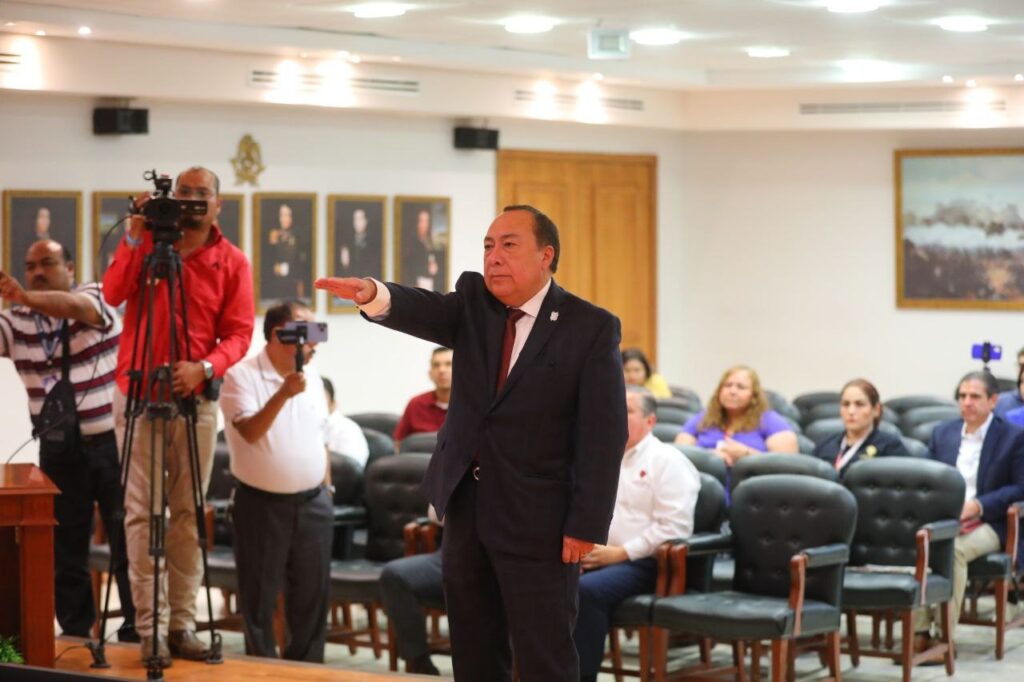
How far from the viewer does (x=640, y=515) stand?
6.62m

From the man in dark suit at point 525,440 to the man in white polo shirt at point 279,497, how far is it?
1.81 meters

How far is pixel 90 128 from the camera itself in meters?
9.65

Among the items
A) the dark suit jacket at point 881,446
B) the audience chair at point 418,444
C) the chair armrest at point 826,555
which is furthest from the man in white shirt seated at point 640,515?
the audience chair at point 418,444

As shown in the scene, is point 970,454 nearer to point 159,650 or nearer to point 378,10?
point 378,10

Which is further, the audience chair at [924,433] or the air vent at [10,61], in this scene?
the audience chair at [924,433]

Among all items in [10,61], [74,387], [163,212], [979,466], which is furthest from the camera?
[10,61]

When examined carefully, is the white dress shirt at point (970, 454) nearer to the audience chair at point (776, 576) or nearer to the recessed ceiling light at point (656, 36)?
the audience chair at point (776, 576)

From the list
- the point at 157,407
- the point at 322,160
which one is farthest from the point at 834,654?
the point at 322,160

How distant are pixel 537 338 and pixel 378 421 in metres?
5.51

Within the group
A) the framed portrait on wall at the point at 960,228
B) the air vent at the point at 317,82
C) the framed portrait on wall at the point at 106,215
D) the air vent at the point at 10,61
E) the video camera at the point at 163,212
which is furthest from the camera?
the framed portrait on wall at the point at 960,228

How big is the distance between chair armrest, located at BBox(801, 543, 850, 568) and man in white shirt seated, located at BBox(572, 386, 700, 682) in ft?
1.78

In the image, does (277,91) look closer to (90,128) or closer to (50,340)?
(90,128)

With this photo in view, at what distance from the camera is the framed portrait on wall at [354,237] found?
10938mm

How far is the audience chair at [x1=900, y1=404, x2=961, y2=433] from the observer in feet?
32.1
